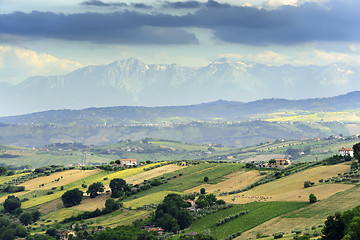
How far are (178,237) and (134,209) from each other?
1770 inches

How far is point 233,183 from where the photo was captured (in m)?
186

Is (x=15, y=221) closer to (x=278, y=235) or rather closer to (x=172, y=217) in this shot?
(x=172, y=217)

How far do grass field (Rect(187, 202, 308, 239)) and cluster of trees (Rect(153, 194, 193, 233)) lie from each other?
8.64 feet

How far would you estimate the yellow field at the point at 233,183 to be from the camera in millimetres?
179712

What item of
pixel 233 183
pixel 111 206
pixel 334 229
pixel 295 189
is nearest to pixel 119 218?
pixel 111 206

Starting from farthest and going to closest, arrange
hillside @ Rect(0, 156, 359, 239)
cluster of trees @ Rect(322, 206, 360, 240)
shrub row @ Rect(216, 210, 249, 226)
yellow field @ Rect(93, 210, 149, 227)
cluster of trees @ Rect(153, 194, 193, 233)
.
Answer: yellow field @ Rect(93, 210, 149, 227) → cluster of trees @ Rect(153, 194, 193, 233) → shrub row @ Rect(216, 210, 249, 226) → hillside @ Rect(0, 156, 359, 239) → cluster of trees @ Rect(322, 206, 360, 240)

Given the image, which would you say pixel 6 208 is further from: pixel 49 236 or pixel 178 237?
pixel 178 237

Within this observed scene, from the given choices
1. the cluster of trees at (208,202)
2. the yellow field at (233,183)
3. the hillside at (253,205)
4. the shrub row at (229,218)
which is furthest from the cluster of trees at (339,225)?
the yellow field at (233,183)

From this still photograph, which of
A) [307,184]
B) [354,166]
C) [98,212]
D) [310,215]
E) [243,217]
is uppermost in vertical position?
[354,166]

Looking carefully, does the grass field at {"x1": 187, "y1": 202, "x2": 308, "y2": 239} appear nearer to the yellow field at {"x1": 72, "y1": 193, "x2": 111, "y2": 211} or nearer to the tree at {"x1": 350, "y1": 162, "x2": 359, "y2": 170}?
the tree at {"x1": 350, "y1": 162, "x2": 359, "y2": 170}

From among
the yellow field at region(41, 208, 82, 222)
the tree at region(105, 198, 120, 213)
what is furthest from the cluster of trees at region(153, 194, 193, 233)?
the yellow field at region(41, 208, 82, 222)

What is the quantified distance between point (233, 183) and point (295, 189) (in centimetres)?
3850

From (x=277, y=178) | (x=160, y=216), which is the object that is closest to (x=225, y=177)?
(x=277, y=178)

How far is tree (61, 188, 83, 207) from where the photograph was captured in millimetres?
196000
